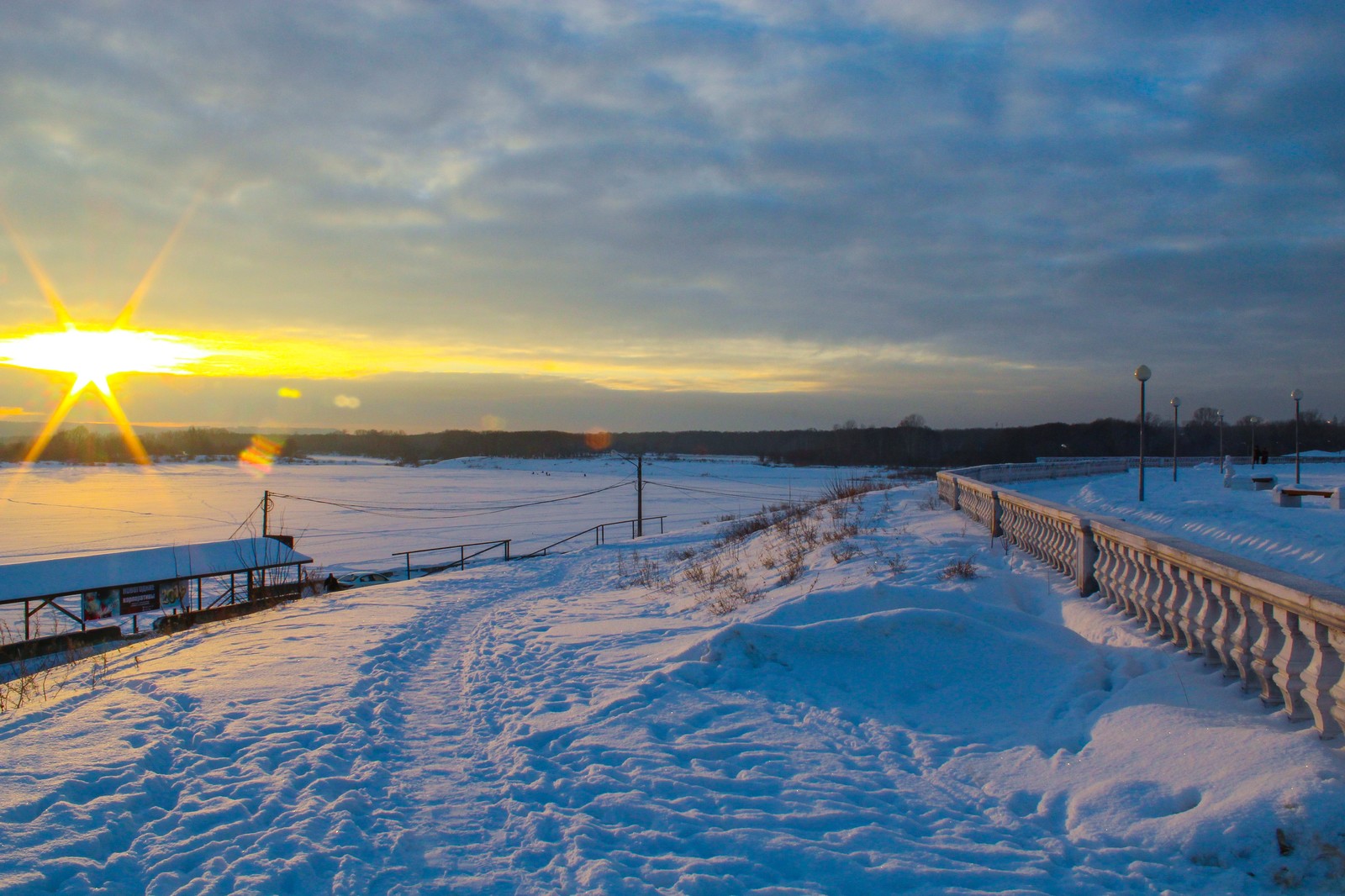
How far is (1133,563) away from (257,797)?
7180 mm

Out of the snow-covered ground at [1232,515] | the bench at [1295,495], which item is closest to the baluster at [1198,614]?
the snow-covered ground at [1232,515]

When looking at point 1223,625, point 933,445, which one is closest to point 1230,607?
point 1223,625

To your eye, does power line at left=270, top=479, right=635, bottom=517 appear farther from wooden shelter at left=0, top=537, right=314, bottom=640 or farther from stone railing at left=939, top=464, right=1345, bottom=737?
stone railing at left=939, top=464, right=1345, bottom=737

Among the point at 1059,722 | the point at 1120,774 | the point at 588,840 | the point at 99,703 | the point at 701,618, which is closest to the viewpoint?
the point at 588,840

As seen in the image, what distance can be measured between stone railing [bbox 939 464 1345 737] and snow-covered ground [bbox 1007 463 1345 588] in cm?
265

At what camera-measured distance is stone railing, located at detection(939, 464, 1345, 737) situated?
380cm

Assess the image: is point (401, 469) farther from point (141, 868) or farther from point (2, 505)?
point (141, 868)

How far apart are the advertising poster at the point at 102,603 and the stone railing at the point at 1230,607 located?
24337mm

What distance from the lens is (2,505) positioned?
74062mm

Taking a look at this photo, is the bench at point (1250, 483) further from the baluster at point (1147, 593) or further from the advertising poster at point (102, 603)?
the advertising poster at point (102, 603)

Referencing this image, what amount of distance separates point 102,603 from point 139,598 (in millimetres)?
906

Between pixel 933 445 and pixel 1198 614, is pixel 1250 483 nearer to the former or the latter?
pixel 1198 614

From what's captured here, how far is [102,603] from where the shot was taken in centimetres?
2067

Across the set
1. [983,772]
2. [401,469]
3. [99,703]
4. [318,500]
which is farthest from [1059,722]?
[401,469]
